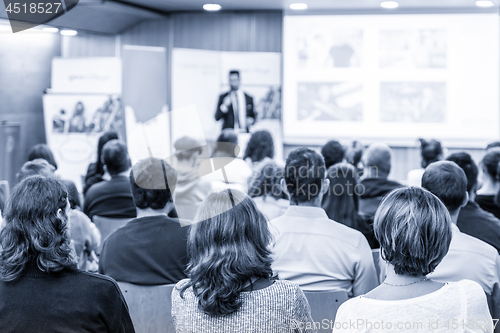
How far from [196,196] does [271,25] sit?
184 inches

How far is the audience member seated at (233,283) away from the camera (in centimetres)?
146

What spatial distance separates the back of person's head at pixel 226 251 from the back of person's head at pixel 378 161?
2.56 m

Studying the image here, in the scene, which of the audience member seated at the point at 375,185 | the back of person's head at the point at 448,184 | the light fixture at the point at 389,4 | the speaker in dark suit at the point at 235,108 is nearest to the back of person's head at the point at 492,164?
the audience member seated at the point at 375,185

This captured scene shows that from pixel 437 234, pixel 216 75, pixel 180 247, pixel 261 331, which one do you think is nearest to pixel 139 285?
pixel 180 247

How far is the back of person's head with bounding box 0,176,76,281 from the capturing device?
58.1 inches

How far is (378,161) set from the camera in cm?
393

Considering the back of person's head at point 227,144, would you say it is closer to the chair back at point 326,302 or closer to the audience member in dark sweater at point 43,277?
the chair back at point 326,302

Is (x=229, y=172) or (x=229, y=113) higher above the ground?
(x=229, y=113)

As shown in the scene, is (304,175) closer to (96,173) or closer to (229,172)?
(229,172)

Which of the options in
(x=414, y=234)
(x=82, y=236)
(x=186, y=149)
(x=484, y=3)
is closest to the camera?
(x=414, y=234)

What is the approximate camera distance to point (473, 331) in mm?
1304

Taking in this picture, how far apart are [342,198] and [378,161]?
1079 mm

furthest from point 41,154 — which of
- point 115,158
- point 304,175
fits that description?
point 304,175

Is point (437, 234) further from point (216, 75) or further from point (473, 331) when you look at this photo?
point (216, 75)
